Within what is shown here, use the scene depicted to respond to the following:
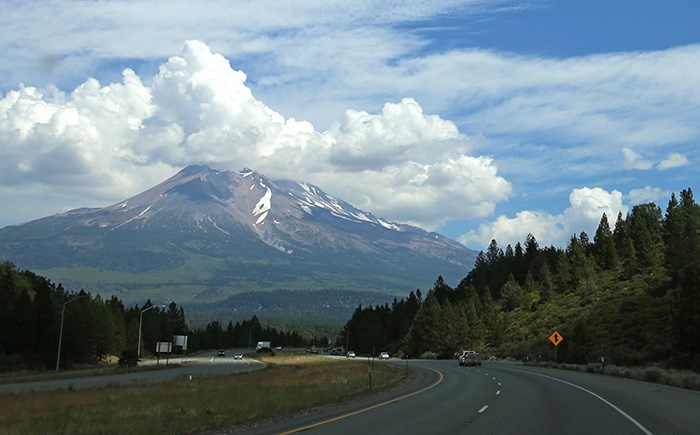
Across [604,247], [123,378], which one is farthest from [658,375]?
[604,247]

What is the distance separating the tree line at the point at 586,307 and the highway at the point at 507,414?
26.5m

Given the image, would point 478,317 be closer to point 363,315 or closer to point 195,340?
point 363,315

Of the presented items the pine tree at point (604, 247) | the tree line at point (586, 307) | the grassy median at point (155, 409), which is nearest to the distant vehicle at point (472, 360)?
the tree line at point (586, 307)

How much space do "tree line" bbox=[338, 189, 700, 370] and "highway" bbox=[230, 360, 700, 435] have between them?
87.0 feet

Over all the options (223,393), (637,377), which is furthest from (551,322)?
(223,393)

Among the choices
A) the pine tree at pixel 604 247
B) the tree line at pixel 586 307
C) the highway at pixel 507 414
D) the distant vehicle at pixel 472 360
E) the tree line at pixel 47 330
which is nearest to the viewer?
the highway at pixel 507 414

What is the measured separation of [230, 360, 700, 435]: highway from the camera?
17.4m

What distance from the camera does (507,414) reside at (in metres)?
20.8

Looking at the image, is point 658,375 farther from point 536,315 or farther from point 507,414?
point 536,315

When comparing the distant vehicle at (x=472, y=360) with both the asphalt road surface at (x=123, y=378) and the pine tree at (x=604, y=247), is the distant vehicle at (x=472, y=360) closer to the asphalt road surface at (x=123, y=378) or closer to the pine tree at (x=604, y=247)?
the asphalt road surface at (x=123, y=378)

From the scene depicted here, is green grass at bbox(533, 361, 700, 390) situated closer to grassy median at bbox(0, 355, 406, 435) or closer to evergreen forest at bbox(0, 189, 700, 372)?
evergreen forest at bbox(0, 189, 700, 372)

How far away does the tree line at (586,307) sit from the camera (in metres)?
61.3

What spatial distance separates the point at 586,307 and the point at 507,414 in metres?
83.4

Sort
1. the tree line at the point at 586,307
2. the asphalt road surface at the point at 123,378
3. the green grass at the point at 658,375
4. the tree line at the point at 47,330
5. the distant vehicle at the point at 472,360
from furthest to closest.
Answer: the tree line at the point at 47,330
the distant vehicle at the point at 472,360
the tree line at the point at 586,307
the asphalt road surface at the point at 123,378
the green grass at the point at 658,375
